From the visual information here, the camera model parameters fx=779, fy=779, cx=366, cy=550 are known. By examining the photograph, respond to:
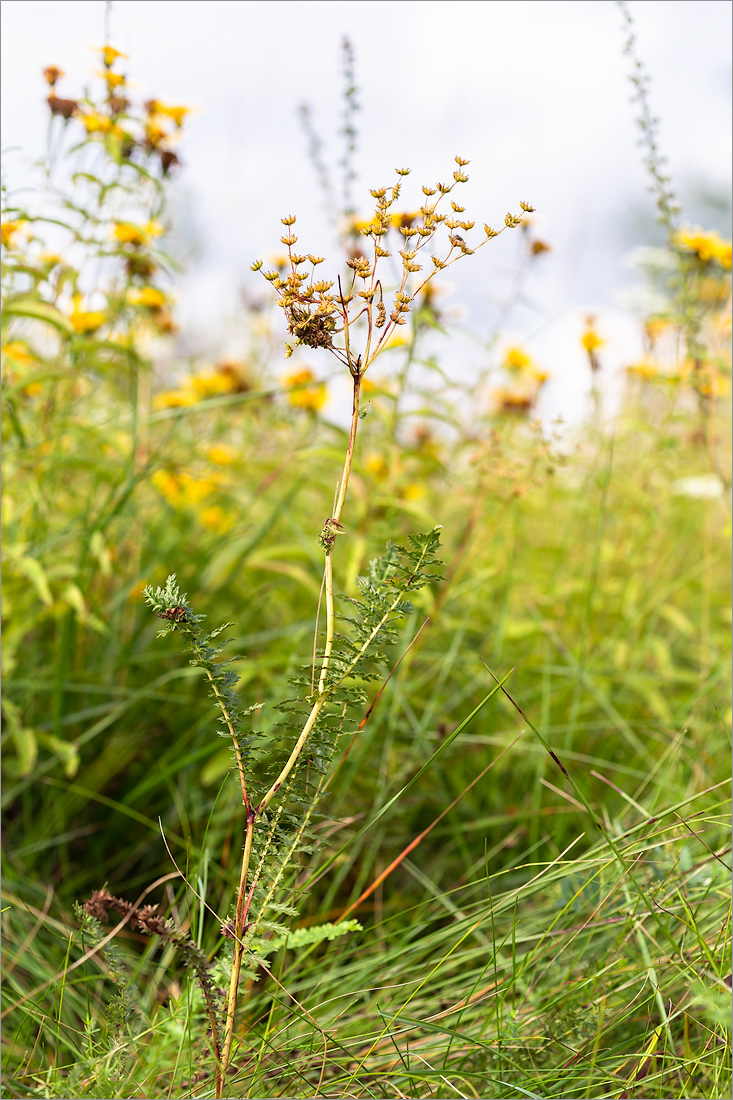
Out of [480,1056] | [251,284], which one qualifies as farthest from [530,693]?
[251,284]

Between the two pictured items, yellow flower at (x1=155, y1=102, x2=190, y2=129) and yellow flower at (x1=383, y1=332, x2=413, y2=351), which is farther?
yellow flower at (x1=155, y1=102, x2=190, y2=129)

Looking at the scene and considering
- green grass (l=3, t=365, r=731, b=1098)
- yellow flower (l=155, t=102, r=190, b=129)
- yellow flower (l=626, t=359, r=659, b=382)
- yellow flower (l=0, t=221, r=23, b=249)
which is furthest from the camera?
yellow flower (l=626, t=359, r=659, b=382)

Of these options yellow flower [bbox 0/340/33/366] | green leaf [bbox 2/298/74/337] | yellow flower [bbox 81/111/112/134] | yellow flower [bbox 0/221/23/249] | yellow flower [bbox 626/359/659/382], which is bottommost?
yellow flower [bbox 0/340/33/366]

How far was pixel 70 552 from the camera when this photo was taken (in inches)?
56.6

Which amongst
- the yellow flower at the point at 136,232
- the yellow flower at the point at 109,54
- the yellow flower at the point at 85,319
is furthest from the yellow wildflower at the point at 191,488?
the yellow flower at the point at 109,54

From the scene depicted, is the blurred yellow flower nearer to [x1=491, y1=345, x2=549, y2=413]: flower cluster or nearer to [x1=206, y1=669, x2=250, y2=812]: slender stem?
[x1=491, y1=345, x2=549, y2=413]: flower cluster

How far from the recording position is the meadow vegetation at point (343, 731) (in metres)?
0.58

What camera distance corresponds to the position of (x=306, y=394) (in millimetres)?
1609

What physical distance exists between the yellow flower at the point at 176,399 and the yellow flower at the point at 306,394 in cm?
23

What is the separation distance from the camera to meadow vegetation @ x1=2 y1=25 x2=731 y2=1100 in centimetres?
58

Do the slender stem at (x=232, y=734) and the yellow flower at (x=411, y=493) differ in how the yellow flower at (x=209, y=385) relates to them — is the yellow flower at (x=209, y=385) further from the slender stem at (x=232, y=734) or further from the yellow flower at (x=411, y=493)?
the slender stem at (x=232, y=734)

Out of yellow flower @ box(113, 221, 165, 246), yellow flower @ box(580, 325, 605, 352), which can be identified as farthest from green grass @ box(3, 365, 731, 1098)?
yellow flower @ box(113, 221, 165, 246)

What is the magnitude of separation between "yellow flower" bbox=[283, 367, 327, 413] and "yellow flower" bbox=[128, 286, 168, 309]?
1.01 ft

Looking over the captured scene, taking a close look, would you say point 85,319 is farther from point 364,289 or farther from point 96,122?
point 364,289
